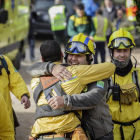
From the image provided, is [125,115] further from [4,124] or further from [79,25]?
[79,25]

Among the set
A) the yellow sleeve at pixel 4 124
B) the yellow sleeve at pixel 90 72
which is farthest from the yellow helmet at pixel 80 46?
the yellow sleeve at pixel 4 124

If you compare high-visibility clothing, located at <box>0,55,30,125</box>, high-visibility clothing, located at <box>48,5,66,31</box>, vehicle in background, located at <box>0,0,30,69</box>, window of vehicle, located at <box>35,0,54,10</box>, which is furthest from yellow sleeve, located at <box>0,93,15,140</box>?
window of vehicle, located at <box>35,0,54,10</box>

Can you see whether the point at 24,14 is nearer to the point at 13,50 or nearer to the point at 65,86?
the point at 13,50

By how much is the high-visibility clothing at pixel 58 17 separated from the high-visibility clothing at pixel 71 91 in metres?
9.48

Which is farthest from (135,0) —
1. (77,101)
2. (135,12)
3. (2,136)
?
(2,136)

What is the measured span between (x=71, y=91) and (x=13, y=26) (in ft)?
24.6

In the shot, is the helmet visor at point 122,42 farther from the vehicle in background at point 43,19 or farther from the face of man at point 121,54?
the vehicle in background at point 43,19

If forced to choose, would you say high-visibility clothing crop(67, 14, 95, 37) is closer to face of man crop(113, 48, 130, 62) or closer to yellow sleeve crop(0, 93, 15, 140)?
face of man crop(113, 48, 130, 62)

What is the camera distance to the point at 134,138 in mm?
4293

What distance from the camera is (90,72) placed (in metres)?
3.09

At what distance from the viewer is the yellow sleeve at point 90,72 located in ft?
10.1

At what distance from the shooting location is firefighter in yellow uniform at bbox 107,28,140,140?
4.20 m

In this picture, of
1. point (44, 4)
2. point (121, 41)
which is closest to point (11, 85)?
point (121, 41)

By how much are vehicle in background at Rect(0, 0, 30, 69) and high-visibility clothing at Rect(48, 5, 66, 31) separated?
3.03ft
